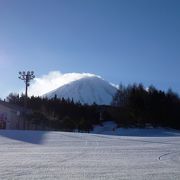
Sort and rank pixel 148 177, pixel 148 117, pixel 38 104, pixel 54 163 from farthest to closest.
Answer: pixel 38 104, pixel 148 117, pixel 54 163, pixel 148 177

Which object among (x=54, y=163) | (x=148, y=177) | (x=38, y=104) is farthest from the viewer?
(x=38, y=104)

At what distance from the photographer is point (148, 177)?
9.80 metres

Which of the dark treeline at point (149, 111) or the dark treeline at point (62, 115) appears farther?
the dark treeline at point (149, 111)

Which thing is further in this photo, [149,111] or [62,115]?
[62,115]

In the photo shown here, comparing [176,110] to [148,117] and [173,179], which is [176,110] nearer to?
[148,117]

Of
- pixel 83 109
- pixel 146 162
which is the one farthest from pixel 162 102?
pixel 146 162

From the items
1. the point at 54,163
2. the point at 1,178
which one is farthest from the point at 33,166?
the point at 1,178

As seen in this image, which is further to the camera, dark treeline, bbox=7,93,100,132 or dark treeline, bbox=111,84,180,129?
dark treeline, bbox=111,84,180,129

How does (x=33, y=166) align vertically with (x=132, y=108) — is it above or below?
below

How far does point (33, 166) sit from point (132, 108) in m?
62.8

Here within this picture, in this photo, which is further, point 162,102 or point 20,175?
point 162,102

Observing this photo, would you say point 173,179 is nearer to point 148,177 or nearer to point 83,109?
point 148,177

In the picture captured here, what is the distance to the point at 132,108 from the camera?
2891 inches

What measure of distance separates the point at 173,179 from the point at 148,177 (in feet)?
2.09
